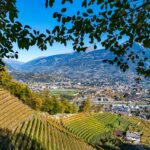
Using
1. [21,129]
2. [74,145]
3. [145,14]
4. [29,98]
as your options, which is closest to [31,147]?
[21,129]

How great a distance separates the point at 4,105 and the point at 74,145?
7.36 meters

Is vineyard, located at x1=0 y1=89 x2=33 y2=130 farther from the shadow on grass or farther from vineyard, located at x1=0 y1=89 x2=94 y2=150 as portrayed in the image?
the shadow on grass

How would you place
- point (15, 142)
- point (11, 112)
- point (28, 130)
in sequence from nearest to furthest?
point (15, 142), point (28, 130), point (11, 112)

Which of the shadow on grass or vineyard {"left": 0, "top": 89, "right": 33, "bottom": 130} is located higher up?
vineyard {"left": 0, "top": 89, "right": 33, "bottom": 130}

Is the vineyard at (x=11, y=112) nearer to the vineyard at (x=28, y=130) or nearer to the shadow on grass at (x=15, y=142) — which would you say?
the vineyard at (x=28, y=130)

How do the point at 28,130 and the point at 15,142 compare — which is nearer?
the point at 15,142

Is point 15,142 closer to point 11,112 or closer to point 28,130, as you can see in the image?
point 28,130

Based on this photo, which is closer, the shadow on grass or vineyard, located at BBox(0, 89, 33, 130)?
the shadow on grass

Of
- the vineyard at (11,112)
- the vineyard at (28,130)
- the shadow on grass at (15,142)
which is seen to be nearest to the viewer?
the shadow on grass at (15,142)

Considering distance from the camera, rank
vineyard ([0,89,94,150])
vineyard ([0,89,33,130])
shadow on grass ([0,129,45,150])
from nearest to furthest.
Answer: shadow on grass ([0,129,45,150]), vineyard ([0,89,94,150]), vineyard ([0,89,33,130])

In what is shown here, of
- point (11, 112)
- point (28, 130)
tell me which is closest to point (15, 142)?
point (28, 130)

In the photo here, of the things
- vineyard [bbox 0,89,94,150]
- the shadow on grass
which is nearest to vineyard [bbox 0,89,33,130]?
vineyard [bbox 0,89,94,150]

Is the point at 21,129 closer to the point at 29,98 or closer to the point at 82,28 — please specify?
the point at 82,28

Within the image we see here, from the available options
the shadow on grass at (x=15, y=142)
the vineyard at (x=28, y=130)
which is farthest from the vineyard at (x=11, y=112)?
the shadow on grass at (x=15, y=142)
